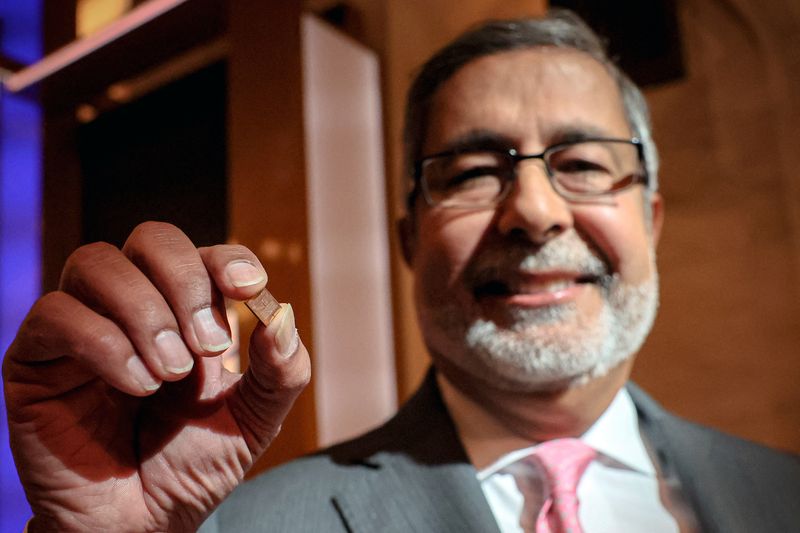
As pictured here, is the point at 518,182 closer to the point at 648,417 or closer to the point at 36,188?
the point at 648,417

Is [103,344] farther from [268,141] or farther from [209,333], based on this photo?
[268,141]

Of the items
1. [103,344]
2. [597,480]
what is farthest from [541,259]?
[103,344]

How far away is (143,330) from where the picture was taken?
1.17ft

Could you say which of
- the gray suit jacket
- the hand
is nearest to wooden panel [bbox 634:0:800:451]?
the gray suit jacket

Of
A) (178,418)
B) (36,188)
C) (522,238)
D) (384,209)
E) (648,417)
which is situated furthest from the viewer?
(384,209)

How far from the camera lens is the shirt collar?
83cm

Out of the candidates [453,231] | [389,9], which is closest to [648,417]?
[453,231]

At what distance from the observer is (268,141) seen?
57 centimetres

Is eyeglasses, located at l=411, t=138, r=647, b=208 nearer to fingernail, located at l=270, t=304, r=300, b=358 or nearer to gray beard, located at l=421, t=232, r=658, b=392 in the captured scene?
gray beard, located at l=421, t=232, r=658, b=392

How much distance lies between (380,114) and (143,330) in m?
1.10

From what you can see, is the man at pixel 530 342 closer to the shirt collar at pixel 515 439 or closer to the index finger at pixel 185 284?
the shirt collar at pixel 515 439

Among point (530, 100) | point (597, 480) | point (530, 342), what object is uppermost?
point (530, 100)

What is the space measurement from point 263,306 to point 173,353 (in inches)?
2.6

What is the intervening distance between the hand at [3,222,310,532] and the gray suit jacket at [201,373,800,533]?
0.23 metres
